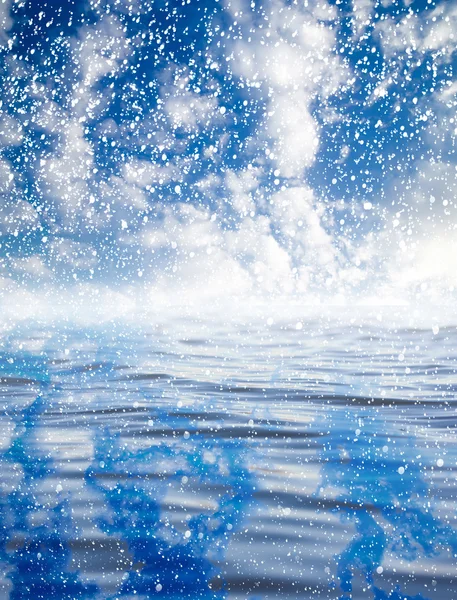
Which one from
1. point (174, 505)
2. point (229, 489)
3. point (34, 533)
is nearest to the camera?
point (34, 533)

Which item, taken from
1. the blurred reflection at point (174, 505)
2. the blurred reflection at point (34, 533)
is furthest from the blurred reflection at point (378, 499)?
the blurred reflection at point (34, 533)

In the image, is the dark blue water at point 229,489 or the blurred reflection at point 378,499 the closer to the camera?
the dark blue water at point 229,489

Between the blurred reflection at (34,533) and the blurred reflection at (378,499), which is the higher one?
the blurred reflection at (378,499)

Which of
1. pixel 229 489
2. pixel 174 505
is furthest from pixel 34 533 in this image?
pixel 229 489

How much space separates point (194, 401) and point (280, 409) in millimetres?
1273

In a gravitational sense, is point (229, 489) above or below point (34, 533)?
above

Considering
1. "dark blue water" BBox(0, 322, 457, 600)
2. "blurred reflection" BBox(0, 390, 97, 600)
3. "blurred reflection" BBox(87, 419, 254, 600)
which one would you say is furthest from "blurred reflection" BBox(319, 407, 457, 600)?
"blurred reflection" BBox(0, 390, 97, 600)

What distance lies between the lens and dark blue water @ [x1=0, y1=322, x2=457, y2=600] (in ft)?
8.02

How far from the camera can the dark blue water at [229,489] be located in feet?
8.02

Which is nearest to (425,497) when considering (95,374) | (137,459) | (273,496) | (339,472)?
(339,472)

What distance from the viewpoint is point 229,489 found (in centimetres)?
358

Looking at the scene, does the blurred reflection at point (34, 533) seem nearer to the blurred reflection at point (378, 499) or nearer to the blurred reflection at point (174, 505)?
the blurred reflection at point (174, 505)

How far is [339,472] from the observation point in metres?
3.86

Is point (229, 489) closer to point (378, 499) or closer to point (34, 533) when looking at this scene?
point (378, 499)
